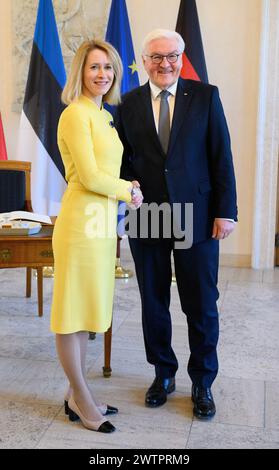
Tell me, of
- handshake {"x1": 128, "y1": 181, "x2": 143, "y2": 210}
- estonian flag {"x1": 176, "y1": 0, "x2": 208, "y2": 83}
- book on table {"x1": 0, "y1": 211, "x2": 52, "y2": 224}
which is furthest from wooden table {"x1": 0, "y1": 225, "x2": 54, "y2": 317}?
estonian flag {"x1": 176, "y1": 0, "x2": 208, "y2": 83}

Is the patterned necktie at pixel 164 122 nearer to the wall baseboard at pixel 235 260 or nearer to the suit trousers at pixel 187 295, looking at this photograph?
the suit trousers at pixel 187 295

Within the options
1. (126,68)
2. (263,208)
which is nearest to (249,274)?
(263,208)

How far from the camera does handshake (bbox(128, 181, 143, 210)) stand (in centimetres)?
210

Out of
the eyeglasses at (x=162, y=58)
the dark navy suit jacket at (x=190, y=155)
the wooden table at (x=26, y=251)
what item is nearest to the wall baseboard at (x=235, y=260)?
the wooden table at (x=26, y=251)

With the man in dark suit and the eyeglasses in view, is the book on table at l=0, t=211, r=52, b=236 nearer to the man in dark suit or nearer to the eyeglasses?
the man in dark suit

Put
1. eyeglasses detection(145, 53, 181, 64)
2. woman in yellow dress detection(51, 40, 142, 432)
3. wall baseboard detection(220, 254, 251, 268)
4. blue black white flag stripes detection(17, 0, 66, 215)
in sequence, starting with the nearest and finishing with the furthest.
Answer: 1. woman in yellow dress detection(51, 40, 142, 432)
2. eyeglasses detection(145, 53, 181, 64)
3. blue black white flag stripes detection(17, 0, 66, 215)
4. wall baseboard detection(220, 254, 251, 268)

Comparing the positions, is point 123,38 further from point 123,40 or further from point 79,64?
point 79,64

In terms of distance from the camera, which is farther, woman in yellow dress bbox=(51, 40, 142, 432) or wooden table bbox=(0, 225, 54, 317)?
wooden table bbox=(0, 225, 54, 317)

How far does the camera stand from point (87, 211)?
6.72 ft

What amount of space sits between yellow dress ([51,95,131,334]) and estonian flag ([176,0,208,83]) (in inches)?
105

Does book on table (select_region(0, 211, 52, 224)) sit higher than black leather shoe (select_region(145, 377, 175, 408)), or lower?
higher

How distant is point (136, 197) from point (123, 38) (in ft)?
9.51

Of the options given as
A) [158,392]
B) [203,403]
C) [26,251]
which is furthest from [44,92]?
[203,403]
